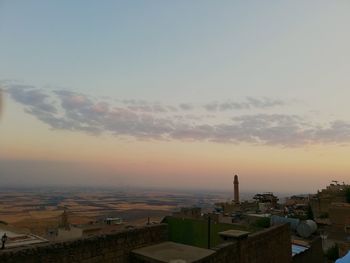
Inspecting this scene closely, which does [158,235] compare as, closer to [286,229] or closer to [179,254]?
[179,254]

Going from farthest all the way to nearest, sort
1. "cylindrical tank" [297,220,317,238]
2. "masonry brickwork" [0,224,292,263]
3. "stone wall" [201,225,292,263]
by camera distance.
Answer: "cylindrical tank" [297,220,317,238]
"stone wall" [201,225,292,263]
"masonry brickwork" [0,224,292,263]

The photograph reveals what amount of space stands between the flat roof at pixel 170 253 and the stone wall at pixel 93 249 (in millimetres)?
251

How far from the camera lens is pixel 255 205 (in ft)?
141

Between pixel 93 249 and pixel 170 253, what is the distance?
163 cm

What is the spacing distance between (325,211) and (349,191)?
24.9ft

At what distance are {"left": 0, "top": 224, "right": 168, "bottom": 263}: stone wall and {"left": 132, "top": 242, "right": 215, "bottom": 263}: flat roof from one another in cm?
25

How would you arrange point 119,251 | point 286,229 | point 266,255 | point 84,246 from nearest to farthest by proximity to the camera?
point 84,246
point 119,251
point 266,255
point 286,229

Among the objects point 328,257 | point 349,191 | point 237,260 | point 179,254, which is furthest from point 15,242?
point 349,191

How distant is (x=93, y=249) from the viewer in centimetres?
647

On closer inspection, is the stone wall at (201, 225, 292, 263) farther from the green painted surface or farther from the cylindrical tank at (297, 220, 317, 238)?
the cylindrical tank at (297, 220, 317, 238)

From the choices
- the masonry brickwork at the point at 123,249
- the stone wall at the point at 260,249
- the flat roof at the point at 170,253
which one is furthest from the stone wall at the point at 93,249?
the stone wall at the point at 260,249

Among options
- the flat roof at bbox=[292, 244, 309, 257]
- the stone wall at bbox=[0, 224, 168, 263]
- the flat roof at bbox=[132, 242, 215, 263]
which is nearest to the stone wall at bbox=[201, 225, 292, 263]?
the flat roof at bbox=[132, 242, 215, 263]

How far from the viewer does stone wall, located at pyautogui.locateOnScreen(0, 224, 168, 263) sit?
5352 millimetres

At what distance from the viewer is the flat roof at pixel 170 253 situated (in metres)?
6.73
